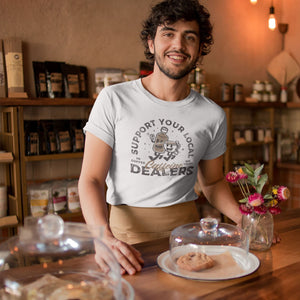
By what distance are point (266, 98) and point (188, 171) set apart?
2.94m

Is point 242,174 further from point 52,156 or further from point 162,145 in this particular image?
point 52,156

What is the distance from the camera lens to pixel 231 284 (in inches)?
40.4

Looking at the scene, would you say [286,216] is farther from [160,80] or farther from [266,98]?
[266,98]

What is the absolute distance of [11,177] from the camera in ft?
9.57

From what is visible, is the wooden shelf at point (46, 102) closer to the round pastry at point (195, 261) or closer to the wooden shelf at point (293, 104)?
the round pastry at point (195, 261)

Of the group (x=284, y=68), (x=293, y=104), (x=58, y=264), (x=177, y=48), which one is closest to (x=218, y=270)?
(x=58, y=264)

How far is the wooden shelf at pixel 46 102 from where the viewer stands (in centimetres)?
271

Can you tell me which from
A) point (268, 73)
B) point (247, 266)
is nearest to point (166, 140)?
point (247, 266)

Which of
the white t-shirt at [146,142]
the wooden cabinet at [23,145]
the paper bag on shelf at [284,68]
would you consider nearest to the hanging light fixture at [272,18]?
the paper bag on shelf at [284,68]

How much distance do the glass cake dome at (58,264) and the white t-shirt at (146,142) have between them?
2.13ft

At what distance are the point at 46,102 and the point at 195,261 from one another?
2.11 m

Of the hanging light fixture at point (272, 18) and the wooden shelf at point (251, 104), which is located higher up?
the hanging light fixture at point (272, 18)

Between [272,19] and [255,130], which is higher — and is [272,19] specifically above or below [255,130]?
above

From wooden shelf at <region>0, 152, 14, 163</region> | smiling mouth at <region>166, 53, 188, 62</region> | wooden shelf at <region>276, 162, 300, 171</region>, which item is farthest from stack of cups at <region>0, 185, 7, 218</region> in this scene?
wooden shelf at <region>276, 162, 300, 171</region>
